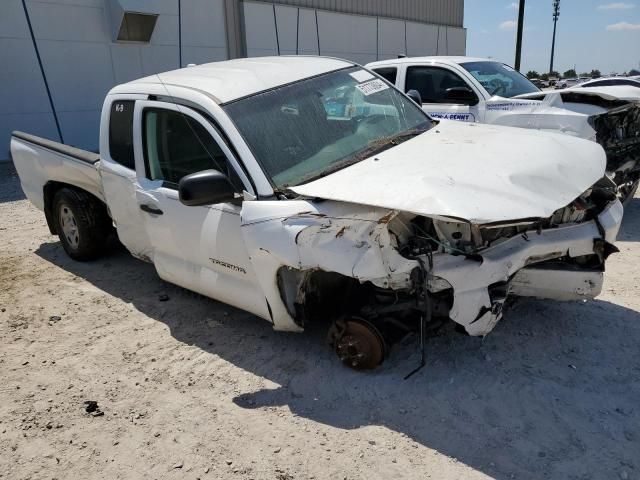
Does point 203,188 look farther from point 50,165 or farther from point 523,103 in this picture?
point 523,103

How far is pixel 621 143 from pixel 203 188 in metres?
5.27

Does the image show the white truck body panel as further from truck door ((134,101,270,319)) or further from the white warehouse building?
the white warehouse building

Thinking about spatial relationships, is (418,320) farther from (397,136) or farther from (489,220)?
(397,136)

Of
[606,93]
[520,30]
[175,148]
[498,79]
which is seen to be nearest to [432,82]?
[498,79]

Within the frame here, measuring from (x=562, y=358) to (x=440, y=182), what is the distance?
157 cm

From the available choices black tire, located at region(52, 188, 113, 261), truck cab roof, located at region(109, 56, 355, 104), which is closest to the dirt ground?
black tire, located at region(52, 188, 113, 261)

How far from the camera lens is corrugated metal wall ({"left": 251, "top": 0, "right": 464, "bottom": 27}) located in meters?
19.8

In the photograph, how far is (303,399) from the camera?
3.29m

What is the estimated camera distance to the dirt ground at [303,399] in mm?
2768

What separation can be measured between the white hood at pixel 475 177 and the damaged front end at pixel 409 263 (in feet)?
0.31

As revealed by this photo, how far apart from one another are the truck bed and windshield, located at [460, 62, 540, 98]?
4931 millimetres

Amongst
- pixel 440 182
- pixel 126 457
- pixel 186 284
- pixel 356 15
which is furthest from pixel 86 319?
pixel 356 15

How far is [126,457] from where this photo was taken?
2.92 metres

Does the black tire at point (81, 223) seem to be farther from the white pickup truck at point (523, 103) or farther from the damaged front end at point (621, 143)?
the damaged front end at point (621, 143)
